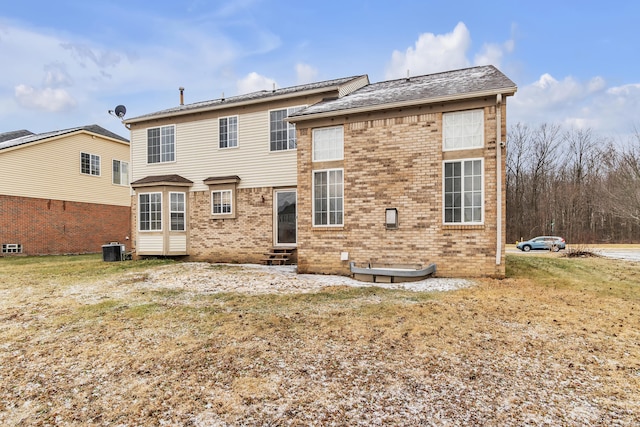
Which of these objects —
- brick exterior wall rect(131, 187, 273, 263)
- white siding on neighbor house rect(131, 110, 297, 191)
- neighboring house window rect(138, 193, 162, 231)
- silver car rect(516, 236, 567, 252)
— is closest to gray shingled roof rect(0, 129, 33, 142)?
white siding on neighbor house rect(131, 110, 297, 191)

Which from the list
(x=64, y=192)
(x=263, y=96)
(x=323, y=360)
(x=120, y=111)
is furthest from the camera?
(x=64, y=192)

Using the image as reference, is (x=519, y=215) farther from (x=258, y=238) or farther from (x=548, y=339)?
(x=548, y=339)

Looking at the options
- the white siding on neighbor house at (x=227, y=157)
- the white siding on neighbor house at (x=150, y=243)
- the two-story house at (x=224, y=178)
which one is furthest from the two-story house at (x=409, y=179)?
the white siding on neighbor house at (x=150, y=243)

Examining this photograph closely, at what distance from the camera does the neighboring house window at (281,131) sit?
43.9 feet

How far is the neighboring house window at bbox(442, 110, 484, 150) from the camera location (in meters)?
9.32

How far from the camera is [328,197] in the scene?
10742mm

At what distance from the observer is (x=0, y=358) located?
4.39 m

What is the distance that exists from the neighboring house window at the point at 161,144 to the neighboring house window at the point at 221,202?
275 centimetres

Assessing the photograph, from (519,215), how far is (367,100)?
33132mm

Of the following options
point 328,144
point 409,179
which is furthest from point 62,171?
point 409,179

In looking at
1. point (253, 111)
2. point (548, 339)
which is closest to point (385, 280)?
point (548, 339)

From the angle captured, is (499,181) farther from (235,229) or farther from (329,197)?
(235,229)

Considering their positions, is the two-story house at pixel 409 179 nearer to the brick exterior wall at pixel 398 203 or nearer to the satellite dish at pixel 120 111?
the brick exterior wall at pixel 398 203

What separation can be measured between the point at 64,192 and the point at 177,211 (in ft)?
29.8
